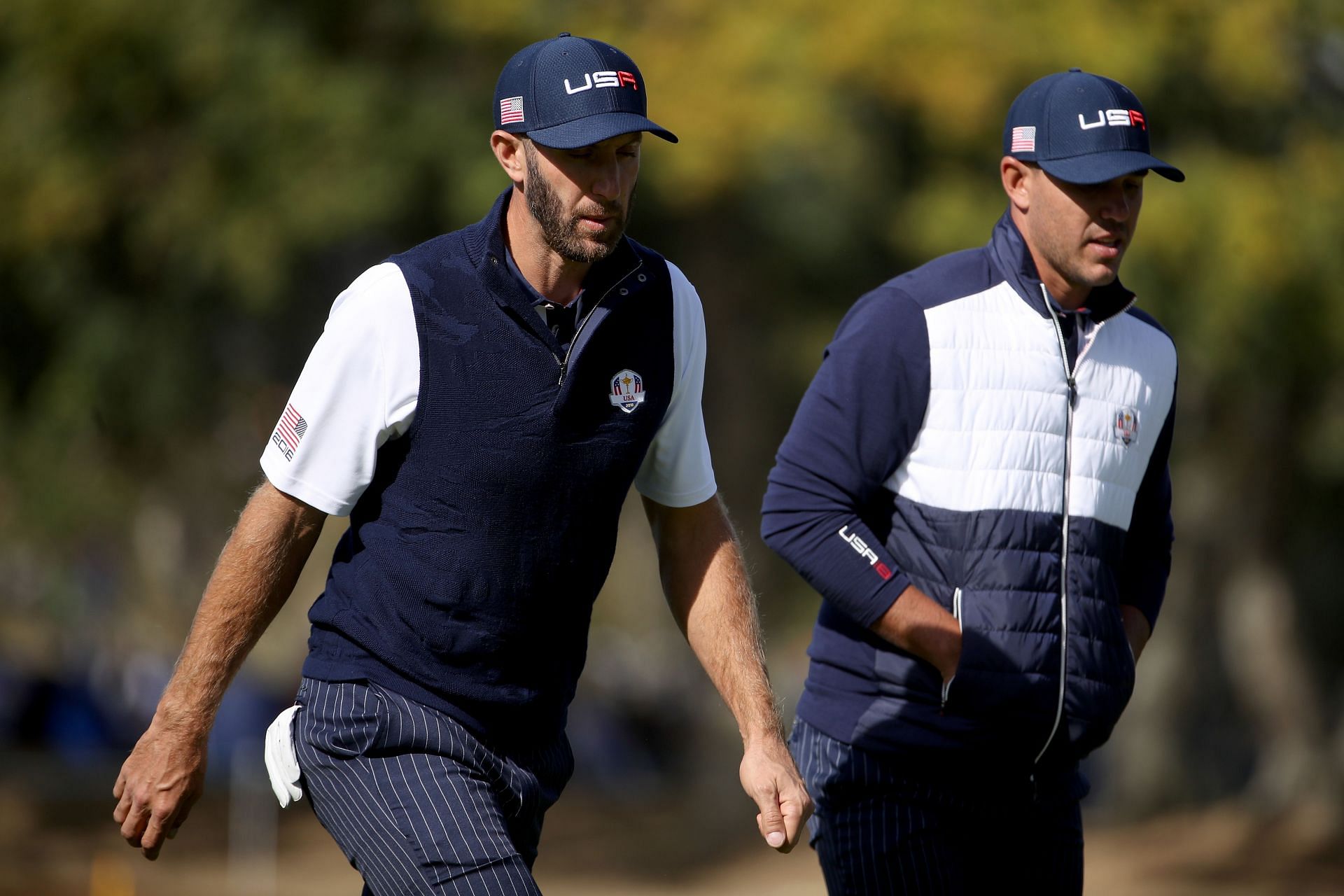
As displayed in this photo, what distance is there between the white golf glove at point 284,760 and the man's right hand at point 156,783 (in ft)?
0.69

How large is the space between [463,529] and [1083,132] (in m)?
1.73

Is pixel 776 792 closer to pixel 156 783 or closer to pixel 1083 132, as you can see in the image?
pixel 156 783

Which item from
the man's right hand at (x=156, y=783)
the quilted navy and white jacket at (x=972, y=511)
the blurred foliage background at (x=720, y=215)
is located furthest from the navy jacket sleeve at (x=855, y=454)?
the blurred foliage background at (x=720, y=215)

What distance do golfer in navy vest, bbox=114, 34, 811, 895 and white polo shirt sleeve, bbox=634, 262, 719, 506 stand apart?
13 cm

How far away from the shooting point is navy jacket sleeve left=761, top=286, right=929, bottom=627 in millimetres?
3799

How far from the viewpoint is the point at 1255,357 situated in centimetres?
1416

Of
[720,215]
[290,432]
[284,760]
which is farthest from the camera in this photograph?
[720,215]

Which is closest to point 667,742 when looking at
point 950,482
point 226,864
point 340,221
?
point 226,864

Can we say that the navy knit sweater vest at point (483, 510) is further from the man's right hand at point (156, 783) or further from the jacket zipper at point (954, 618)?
the jacket zipper at point (954, 618)

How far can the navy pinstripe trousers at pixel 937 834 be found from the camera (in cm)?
378

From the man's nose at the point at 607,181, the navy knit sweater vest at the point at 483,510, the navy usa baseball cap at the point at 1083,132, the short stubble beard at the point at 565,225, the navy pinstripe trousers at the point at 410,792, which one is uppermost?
the navy usa baseball cap at the point at 1083,132

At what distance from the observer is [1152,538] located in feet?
14.1

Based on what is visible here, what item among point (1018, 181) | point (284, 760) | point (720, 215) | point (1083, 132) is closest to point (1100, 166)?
point (1083, 132)

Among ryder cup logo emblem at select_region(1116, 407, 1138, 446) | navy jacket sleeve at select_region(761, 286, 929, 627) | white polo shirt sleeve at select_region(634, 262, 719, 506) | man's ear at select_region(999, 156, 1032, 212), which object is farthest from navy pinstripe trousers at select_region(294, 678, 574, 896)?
man's ear at select_region(999, 156, 1032, 212)
